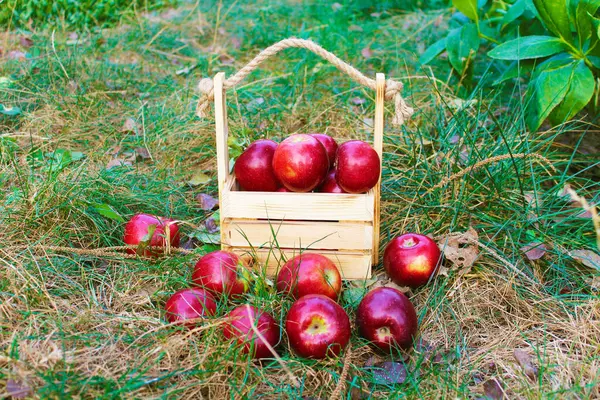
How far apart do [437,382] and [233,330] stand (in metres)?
0.66

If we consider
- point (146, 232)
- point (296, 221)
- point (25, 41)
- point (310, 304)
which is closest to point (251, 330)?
point (310, 304)

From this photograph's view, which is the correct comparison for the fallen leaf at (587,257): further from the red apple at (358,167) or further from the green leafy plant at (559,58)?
the red apple at (358,167)

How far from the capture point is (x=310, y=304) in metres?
2.00

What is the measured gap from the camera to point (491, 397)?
1.90 meters

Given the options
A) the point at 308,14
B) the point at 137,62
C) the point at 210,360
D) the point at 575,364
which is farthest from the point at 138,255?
the point at 308,14

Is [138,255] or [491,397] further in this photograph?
[138,255]

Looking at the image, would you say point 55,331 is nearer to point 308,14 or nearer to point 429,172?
point 429,172

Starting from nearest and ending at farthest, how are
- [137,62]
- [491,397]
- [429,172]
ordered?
[491,397] → [429,172] → [137,62]

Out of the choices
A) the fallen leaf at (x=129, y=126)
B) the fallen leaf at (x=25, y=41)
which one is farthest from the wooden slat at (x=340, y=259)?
the fallen leaf at (x=25, y=41)

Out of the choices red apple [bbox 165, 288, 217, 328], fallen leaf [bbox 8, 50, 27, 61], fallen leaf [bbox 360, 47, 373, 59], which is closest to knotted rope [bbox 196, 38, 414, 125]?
red apple [bbox 165, 288, 217, 328]

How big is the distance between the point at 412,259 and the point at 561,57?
1394mm

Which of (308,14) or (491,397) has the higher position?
(308,14)

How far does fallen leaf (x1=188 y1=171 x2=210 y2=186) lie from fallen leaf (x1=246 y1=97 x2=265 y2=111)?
70cm

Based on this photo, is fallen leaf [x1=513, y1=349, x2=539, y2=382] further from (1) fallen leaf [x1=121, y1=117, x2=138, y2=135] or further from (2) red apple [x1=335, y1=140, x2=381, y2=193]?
(1) fallen leaf [x1=121, y1=117, x2=138, y2=135]
